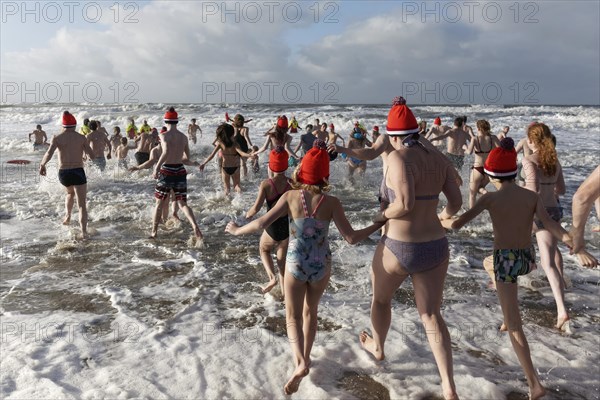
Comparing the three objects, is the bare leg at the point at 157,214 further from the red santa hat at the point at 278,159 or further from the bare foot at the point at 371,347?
the bare foot at the point at 371,347

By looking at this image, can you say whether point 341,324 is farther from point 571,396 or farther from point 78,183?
point 78,183

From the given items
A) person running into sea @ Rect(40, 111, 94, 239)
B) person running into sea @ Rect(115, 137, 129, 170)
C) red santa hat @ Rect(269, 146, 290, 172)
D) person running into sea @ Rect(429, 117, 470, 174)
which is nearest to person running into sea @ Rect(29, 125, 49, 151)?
person running into sea @ Rect(115, 137, 129, 170)

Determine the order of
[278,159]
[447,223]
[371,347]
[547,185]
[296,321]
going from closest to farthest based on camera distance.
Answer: [447,223], [296,321], [371,347], [278,159], [547,185]

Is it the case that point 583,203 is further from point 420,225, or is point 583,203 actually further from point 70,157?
point 70,157

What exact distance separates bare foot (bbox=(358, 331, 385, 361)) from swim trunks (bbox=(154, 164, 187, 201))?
13.9 feet

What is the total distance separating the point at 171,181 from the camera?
6.99 m

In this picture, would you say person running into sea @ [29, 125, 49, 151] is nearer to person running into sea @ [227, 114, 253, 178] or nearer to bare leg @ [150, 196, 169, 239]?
person running into sea @ [227, 114, 253, 178]

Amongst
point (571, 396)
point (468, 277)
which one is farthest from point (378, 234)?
point (571, 396)

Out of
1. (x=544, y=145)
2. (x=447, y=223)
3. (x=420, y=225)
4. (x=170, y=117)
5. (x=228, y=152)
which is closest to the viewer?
(x=420, y=225)

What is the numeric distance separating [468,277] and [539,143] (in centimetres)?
205

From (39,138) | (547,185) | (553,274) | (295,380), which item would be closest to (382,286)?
(295,380)

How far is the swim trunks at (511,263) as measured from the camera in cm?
312

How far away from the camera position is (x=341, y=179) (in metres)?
13.1

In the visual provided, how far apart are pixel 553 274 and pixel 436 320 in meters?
2.08
